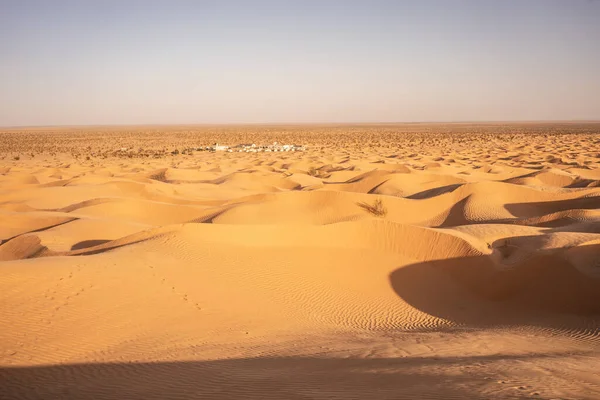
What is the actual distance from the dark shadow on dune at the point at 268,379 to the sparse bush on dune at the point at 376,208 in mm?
11023

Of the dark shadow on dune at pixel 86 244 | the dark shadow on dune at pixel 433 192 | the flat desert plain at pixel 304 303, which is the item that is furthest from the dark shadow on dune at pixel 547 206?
the dark shadow on dune at pixel 86 244

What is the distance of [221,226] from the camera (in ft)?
39.1

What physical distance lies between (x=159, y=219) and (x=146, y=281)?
362 inches

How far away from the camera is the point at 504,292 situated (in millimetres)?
9727

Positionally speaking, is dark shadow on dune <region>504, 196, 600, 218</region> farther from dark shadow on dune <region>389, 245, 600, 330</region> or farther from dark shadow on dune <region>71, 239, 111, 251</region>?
dark shadow on dune <region>71, 239, 111, 251</region>

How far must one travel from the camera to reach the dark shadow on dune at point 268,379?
14.0 ft

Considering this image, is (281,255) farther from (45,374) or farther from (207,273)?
(45,374)

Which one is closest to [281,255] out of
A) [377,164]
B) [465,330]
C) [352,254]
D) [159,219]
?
[352,254]

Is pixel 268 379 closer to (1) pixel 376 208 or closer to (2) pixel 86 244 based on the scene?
(2) pixel 86 244

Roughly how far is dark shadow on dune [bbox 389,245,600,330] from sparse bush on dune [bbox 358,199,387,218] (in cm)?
592

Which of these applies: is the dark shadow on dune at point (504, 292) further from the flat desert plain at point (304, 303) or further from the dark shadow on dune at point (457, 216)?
the dark shadow on dune at point (457, 216)

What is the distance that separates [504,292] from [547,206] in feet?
31.1

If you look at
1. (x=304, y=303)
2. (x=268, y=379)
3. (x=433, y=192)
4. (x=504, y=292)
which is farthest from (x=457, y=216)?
(x=268, y=379)

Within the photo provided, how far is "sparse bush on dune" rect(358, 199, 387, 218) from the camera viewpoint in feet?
55.0
